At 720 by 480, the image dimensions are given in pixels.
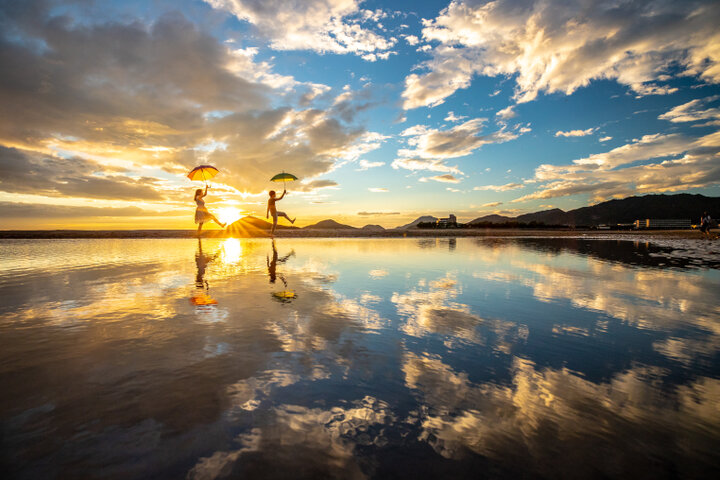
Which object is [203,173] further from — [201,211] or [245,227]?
[245,227]

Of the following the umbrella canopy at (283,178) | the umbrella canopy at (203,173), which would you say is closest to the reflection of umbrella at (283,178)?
the umbrella canopy at (283,178)

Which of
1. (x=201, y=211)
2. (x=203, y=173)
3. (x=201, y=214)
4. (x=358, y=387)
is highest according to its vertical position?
(x=203, y=173)

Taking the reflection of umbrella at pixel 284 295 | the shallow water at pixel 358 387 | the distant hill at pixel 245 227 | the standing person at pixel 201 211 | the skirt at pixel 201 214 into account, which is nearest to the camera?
the shallow water at pixel 358 387

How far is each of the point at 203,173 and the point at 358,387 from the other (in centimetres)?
2436

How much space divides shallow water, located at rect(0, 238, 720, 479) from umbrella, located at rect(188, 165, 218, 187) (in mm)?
17688

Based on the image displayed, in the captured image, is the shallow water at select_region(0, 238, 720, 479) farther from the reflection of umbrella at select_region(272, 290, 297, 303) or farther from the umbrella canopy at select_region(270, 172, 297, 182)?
the umbrella canopy at select_region(270, 172, 297, 182)

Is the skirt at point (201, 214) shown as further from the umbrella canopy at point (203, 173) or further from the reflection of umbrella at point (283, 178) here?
the reflection of umbrella at point (283, 178)

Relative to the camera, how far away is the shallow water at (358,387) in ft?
7.98

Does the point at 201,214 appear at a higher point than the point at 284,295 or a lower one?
higher

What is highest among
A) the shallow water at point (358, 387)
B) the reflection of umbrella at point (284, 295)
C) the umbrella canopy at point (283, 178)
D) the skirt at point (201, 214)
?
the umbrella canopy at point (283, 178)

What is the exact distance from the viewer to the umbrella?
23.6m

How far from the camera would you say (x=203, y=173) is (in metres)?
23.7

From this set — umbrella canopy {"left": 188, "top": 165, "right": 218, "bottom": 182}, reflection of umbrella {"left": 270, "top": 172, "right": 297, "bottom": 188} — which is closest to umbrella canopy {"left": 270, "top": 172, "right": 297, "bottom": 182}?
reflection of umbrella {"left": 270, "top": 172, "right": 297, "bottom": 188}

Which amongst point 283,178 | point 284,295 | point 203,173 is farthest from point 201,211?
point 284,295
